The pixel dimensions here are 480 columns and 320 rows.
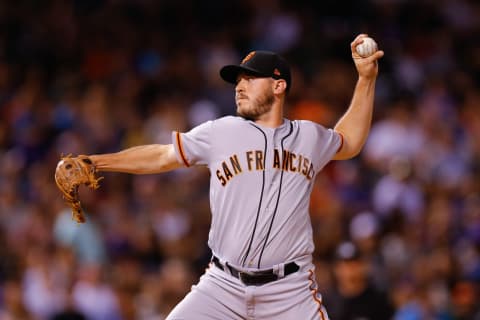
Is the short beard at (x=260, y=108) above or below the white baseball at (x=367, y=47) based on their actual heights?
below

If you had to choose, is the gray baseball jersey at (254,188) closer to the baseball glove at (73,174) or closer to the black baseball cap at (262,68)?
the black baseball cap at (262,68)

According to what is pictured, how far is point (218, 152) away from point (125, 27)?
Result: 8.68 meters

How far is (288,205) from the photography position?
5230 millimetres

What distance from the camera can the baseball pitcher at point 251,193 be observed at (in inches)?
203

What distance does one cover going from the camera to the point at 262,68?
17.6 ft

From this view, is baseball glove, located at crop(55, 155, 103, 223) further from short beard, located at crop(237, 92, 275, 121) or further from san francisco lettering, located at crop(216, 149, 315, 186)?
short beard, located at crop(237, 92, 275, 121)

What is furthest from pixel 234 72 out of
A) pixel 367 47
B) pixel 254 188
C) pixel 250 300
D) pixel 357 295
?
pixel 357 295

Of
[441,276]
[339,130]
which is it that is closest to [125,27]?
[441,276]

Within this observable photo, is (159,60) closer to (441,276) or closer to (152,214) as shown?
(152,214)

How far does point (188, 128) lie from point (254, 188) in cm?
653

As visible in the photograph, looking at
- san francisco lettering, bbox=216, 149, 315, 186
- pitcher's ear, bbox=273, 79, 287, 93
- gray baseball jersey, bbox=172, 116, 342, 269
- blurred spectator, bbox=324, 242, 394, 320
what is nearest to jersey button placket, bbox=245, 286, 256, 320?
gray baseball jersey, bbox=172, 116, 342, 269

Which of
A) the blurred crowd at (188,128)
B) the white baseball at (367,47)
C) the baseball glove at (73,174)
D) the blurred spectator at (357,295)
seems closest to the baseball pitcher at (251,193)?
the baseball glove at (73,174)

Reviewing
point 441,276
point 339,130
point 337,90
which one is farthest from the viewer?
point 337,90

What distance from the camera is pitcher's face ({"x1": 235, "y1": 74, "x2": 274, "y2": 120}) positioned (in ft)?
17.6
